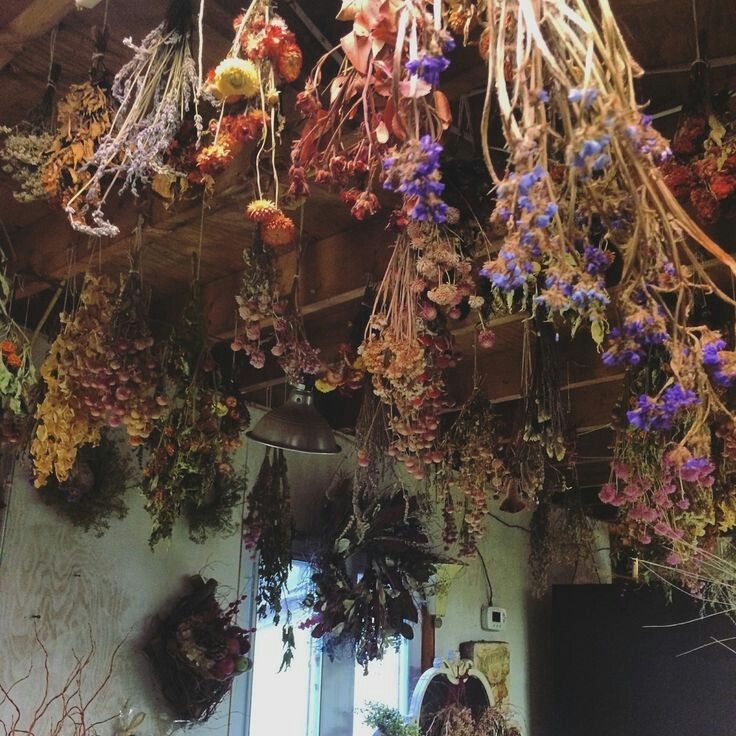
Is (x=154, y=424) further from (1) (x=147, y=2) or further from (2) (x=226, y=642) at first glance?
(1) (x=147, y=2)

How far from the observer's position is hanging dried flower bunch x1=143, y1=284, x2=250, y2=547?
224 centimetres

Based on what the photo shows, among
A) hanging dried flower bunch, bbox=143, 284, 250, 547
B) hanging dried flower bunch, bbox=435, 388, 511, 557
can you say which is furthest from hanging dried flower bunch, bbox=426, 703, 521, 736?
hanging dried flower bunch, bbox=143, 284, 250, 547

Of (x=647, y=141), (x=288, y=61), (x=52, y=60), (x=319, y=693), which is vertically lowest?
(x=319, y=693)

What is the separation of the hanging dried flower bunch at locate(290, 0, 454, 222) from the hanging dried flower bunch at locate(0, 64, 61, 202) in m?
0.68

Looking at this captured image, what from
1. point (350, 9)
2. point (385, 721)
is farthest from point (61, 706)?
point (350, 9)

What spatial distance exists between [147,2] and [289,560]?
2150mm

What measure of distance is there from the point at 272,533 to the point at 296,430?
0.87 m

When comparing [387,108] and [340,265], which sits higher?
[340,265]

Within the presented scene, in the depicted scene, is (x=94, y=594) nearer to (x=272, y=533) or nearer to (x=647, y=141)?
(x=272, y=533)

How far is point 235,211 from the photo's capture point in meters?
2.28

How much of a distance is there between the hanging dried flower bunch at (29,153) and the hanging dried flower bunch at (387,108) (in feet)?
2.22

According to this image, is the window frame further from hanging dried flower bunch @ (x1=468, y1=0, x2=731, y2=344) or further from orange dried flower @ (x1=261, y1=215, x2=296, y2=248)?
hanging dried flower bunch @ (x1=468, y1=0, x2=731, y2=344)

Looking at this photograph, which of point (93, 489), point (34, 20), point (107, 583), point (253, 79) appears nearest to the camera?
point (253, 79)

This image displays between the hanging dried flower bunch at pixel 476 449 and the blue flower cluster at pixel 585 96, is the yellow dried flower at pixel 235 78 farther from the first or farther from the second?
the hanging dried flower bunch at pixel 476 449
